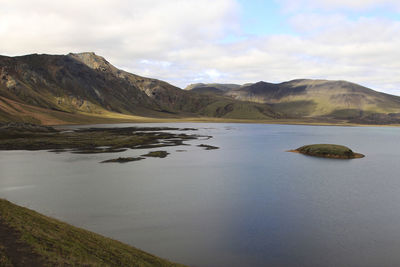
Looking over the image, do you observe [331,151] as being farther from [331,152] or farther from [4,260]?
[4,260]

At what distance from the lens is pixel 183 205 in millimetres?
40812

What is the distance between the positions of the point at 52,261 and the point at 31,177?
44.8 m

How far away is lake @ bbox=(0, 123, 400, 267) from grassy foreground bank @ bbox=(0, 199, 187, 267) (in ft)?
14.6

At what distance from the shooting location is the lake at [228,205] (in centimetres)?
2769

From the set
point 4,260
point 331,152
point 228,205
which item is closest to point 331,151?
point 331,152

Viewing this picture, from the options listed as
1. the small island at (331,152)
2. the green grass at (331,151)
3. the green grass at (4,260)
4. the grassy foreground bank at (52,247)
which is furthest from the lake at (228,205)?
the green grass at (4,260)

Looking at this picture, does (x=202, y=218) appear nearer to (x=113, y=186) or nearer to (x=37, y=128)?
(x=113, y=186)

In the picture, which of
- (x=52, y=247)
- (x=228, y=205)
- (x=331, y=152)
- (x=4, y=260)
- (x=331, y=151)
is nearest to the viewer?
(x=4, y=260)

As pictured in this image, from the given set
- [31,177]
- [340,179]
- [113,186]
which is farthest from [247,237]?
[31,177]

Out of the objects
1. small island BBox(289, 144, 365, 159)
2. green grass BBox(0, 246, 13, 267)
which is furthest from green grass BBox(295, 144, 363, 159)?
green grass BBox(0, 246, 13, 267)

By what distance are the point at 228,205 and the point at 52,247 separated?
2501 centimetres

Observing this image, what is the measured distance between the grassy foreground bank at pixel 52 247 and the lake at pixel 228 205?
444cm

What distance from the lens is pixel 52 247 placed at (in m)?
20.4

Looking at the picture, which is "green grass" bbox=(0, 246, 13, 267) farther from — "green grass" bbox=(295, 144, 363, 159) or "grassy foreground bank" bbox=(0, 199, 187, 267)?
"green grass" bbox=(295, 144, 363, 159)
